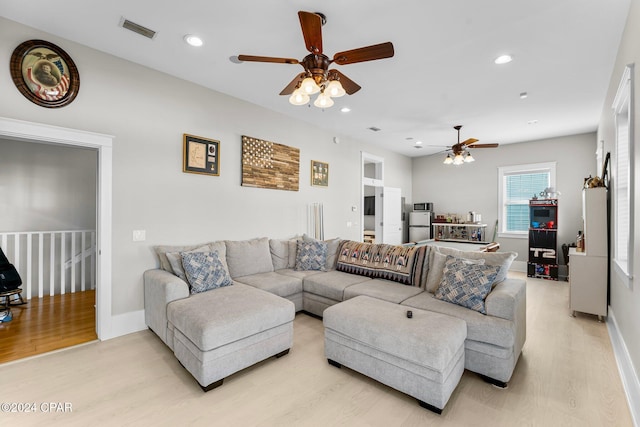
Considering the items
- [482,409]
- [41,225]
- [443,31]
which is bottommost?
[482,409]

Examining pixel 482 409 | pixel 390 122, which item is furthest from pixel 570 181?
pixel 482 409

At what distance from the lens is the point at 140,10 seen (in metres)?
2.36

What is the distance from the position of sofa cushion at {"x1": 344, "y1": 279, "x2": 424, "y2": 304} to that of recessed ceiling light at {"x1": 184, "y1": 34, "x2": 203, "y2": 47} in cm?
288

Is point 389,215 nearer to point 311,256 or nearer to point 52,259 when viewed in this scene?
point 311,256

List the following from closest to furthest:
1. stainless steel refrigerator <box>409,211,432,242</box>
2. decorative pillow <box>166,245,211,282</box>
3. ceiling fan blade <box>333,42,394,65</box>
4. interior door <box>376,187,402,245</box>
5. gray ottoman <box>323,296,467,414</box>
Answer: gray ottoman <box>323,296,467,414</box>
ceiling fan blade <box>333,42,394,65</box>
decorative pillow <box>166,245,211,282</box>
interior door <box>376,187,402,245</box>
stainless steel refrigerator <box>409,211,432,242</box>

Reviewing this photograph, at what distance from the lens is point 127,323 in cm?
315

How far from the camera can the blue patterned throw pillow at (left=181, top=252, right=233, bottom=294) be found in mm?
2979

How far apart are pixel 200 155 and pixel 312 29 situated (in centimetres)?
238

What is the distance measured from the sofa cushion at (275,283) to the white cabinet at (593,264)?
3469 millimetres

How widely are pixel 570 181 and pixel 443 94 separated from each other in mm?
4205

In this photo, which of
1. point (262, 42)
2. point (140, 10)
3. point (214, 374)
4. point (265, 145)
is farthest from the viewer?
point (265, 145)

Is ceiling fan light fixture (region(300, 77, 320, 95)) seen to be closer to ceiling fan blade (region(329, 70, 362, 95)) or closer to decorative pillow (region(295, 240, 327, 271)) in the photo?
ceiling fan blade (region(329, 70, 362, 95))

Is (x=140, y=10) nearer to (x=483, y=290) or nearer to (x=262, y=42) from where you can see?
(x=262, y=42)

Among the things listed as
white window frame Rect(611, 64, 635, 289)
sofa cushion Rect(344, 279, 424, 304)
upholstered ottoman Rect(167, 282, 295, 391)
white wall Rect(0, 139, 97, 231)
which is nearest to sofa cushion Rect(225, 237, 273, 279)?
upholstered ottoman Rect(167, 282, 295, 391)
